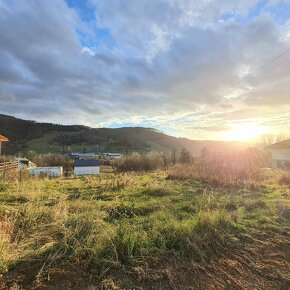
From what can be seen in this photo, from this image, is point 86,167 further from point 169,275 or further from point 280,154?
point 169,275

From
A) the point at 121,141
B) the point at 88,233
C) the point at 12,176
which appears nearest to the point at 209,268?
the point at 88,233

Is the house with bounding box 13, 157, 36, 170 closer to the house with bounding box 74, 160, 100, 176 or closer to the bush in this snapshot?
the house with bounding box 74, 160, 100, 176

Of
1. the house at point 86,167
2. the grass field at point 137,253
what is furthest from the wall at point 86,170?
the grass field at point 137,253

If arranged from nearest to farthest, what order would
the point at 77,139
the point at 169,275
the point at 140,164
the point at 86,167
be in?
the point at 169,275 → the point at 140,164 → the point at 86,167 → the point at 77,139

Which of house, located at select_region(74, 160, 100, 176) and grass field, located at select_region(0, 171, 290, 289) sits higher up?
grass field, located at select_region(0, 171, 290, 289)

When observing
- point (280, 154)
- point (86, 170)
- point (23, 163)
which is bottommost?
point (86, 170)

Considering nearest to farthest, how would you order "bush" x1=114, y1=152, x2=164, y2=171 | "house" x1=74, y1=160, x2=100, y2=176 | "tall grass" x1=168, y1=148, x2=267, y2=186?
"tall grass" x1=168, y1=148, x2=267, y2=186, "bush" x1=114, y1=152, x2=164, y2=171, "house" x1=74, y1=160, x2=100, y2=176

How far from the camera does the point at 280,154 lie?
154 ft

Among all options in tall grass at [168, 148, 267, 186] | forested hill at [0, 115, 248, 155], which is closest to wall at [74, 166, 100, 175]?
tall grass at [168, 148, 267, 186]

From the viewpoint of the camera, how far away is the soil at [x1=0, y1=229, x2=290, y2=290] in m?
3.55

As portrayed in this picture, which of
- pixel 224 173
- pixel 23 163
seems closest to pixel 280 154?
pixel 224 173

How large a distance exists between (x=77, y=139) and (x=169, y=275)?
107 metres

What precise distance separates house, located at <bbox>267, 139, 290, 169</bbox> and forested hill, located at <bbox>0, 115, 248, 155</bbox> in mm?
36860

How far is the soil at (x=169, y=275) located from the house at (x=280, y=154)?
146 ft
